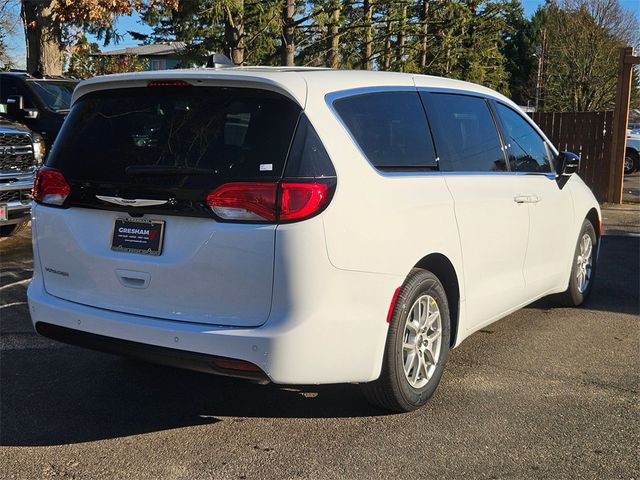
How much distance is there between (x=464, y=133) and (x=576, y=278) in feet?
7.23

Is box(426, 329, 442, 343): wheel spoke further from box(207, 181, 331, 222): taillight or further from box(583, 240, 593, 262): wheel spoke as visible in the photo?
box(583, 240, 593, 262): wheel spoke

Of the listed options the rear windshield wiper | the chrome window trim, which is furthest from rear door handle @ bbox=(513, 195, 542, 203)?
the rear windshield wiper

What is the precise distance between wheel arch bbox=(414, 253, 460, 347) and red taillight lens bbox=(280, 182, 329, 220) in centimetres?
92

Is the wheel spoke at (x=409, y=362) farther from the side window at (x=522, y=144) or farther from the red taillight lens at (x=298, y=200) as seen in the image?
the side window at (x=522, y=144)

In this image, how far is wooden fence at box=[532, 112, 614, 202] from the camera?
47.5 feet

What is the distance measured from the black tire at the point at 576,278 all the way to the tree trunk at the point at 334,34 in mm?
Answer: 11857

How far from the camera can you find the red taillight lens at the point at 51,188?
395 centimetres

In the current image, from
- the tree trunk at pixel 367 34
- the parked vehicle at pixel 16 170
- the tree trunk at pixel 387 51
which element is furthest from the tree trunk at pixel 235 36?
the tree trunk at pixel 387 51

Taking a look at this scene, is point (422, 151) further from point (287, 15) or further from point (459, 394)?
point (287, 15)

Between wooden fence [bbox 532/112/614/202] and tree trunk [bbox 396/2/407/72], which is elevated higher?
tree trunk [bbox 396/2/407/72]

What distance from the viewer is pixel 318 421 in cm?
404

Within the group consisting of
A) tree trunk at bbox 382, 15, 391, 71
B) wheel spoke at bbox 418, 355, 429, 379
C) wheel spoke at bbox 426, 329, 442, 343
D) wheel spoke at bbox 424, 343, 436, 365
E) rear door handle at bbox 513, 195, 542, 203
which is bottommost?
wheel spoke at bbox 418, 355, 429, 379

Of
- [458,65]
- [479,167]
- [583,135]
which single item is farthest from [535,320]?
[458,65]

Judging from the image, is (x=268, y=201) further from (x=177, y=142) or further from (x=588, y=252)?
(x=588, y=252)
